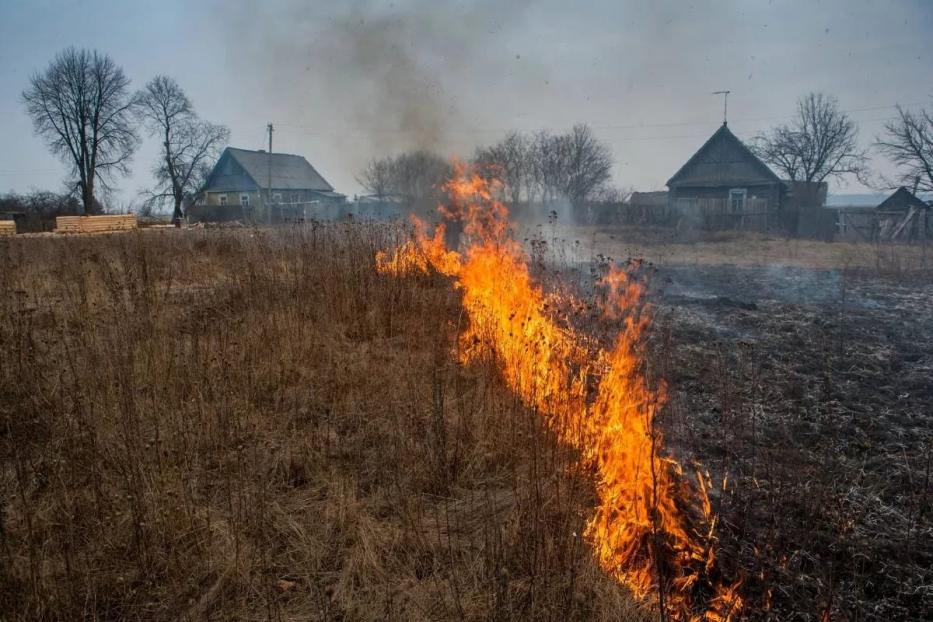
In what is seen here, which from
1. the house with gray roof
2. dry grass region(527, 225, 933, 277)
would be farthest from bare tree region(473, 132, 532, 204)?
the house with gray roof

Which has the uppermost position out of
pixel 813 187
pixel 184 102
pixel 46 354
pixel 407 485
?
pixel 184 102

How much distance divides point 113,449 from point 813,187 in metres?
38.6

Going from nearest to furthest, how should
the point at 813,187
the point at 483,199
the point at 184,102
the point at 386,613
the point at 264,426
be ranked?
1. the point at 386,613
2. the point at 264,426
3. the point at 483,199
4. the point at 813,187
5. the point at 184,102

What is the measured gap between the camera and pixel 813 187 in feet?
108

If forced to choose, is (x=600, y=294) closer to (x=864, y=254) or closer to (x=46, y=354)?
(x=46, y=354)

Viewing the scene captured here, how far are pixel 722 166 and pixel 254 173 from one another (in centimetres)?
3691

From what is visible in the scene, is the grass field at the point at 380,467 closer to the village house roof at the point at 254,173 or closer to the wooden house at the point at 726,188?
the wooden house at the point at 726,188

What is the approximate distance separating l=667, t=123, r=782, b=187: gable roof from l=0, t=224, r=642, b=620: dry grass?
28068 mm

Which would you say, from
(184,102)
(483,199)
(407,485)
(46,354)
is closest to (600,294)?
(483,199)

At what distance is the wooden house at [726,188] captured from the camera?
27203mm

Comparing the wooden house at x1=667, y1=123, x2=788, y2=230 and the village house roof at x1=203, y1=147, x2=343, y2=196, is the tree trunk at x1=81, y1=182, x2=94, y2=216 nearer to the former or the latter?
the village house roof at x1=203, y1=147, x2=343, y2=196

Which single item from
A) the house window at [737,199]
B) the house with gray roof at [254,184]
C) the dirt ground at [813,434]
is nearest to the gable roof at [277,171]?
the house with gray roof at [254,184]

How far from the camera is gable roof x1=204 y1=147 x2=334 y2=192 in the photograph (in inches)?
1807

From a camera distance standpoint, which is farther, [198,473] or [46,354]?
[46,354]
